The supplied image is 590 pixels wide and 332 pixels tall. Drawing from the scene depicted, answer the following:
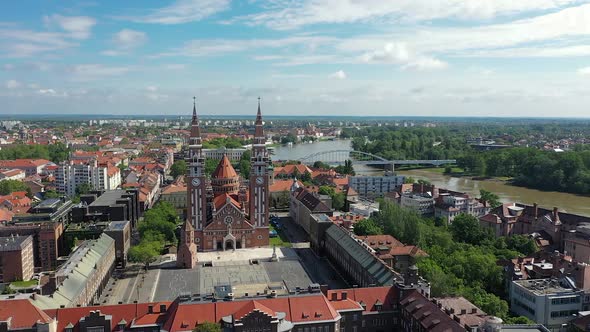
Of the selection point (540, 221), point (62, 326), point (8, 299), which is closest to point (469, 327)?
point (62, 326)

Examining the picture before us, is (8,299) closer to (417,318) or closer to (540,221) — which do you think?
(417,318)

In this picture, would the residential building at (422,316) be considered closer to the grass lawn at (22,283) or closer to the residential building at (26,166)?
the grass lawn at (22,283)

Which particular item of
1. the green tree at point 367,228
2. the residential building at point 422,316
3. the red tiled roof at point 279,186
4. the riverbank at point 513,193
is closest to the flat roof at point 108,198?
the red tiled roof at point 279,186

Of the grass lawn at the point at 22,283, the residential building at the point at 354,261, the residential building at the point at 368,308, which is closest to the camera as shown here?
the residential building at the point at 368,308

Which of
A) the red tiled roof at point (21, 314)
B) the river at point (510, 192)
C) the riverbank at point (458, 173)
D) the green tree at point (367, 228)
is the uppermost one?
the red tiled roof at point (21, 314)

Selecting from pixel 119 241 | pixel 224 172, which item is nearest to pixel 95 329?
pixel 119 241
